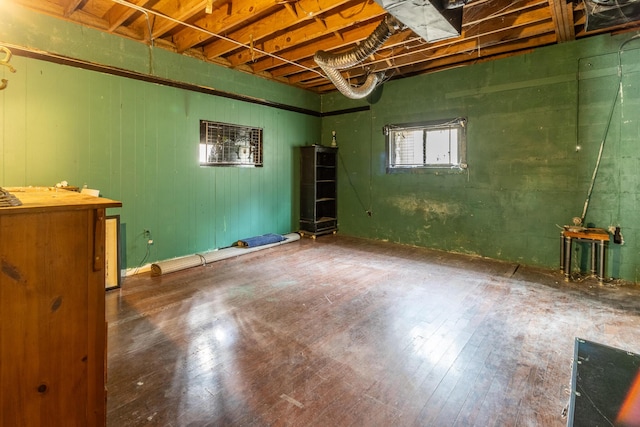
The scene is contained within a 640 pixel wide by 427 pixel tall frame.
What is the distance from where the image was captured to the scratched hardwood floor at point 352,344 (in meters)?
1.70

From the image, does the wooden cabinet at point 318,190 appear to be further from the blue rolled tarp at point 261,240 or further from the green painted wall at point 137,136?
the blue rolled tarp at point 261,240

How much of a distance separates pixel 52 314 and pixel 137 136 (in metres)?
3.44

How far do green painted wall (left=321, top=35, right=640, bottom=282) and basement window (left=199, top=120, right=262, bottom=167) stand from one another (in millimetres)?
2078

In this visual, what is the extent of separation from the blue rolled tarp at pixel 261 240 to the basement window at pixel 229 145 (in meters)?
1.21

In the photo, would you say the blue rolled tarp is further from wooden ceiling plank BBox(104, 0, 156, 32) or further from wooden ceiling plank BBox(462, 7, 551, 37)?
wooden ceiling plank BBox(462, 7, 551, 37)

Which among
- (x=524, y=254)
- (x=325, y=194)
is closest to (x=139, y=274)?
(x=325, y=194)

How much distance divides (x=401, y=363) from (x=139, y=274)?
10.8 feet

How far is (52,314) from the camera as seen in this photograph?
1.09 meters

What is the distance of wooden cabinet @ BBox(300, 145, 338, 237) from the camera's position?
6.03 m

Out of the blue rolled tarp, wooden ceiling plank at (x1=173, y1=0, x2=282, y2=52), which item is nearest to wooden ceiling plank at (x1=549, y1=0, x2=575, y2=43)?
wooden ceiling plank at (x1=173, y1=0, x2=282, y2=52)

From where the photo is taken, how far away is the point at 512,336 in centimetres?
249

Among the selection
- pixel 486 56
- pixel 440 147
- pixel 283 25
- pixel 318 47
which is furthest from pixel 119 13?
pixel 486 56

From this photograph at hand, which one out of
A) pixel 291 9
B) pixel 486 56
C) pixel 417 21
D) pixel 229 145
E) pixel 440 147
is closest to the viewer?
pixel 417 21

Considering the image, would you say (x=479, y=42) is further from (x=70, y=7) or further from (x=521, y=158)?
(x=70, y=7)
